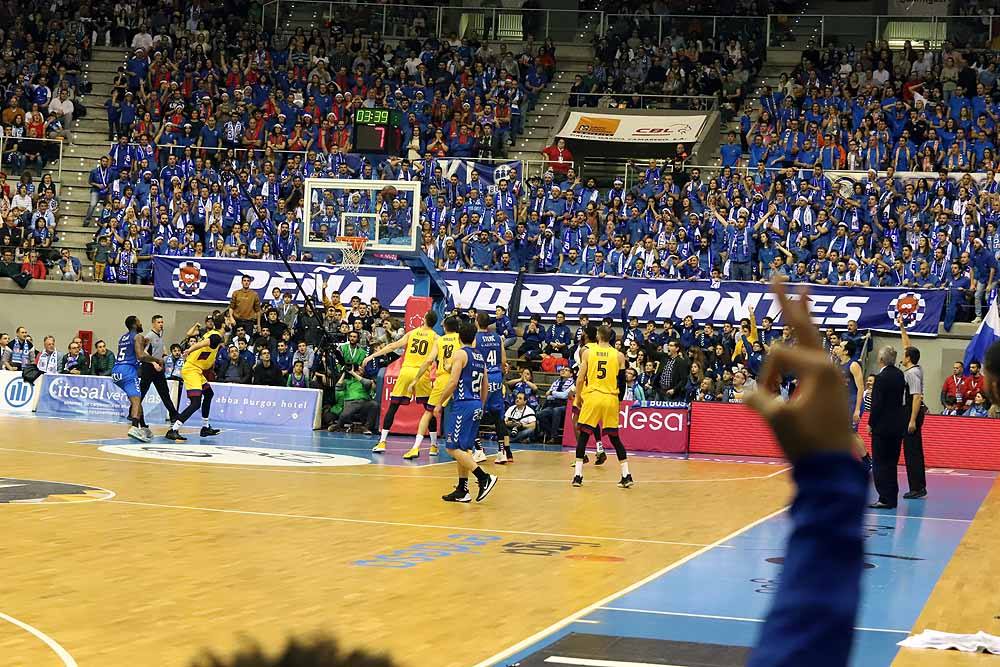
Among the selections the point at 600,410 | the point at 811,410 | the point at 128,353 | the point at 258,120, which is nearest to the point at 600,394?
the point at 600,410

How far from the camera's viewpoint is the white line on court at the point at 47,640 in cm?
713

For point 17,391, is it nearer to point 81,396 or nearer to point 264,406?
point 81,396

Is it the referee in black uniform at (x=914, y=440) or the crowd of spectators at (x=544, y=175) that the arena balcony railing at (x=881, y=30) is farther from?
the referee in black uniform at (x=914, y=440)

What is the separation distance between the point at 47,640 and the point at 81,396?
2044cm

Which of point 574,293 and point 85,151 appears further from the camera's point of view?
point 85,151

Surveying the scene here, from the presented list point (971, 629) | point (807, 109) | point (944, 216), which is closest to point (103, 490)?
point (971, 629)

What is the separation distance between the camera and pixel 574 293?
92.4ft

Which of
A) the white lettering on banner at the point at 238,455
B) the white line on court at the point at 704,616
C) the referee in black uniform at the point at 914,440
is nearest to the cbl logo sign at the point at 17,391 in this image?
the white lettering on banner at the point at 238,455

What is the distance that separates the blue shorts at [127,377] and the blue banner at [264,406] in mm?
4348

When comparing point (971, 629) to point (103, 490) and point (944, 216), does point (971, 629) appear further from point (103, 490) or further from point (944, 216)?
point (944, 216)

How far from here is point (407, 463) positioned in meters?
19.5

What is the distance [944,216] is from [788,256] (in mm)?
3192

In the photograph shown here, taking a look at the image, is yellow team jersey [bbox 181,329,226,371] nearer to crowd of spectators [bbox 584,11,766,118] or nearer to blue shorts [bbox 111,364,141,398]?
blue shorts [bbox 111,364,141,398]

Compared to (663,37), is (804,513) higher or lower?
lower
